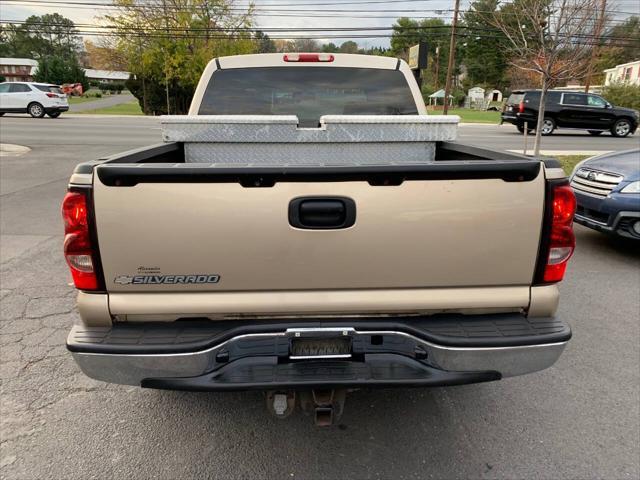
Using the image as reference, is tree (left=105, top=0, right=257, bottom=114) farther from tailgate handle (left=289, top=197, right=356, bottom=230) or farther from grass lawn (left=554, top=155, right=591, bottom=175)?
tailgate handle (left=289, top=197, right=356, bottom=230)

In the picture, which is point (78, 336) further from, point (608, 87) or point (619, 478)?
point (608, 87)

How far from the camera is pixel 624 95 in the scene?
104 ft

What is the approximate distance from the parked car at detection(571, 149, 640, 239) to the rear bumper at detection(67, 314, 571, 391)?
3.85 metres

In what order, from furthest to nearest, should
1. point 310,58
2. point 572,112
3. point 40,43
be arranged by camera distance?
point 40,43 → point 572,112 → point 310,58

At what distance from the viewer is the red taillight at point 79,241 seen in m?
2.03

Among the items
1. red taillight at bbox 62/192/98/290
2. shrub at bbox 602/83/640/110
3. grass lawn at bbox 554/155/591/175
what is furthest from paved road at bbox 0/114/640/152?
red taillight at bbox 62/192/98/290

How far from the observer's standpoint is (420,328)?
2.17 metres

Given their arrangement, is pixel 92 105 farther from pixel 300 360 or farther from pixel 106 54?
pixel 300 360

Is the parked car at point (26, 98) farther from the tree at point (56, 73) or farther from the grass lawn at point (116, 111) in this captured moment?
the tree at point (56, 73)

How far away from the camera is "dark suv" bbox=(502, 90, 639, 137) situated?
70.8ft

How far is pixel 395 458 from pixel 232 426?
938 mm

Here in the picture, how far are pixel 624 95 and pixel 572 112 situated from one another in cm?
1394

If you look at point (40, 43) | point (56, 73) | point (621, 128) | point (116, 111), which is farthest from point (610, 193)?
point (40, 43)

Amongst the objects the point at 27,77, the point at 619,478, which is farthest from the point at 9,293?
the point at 27,77
